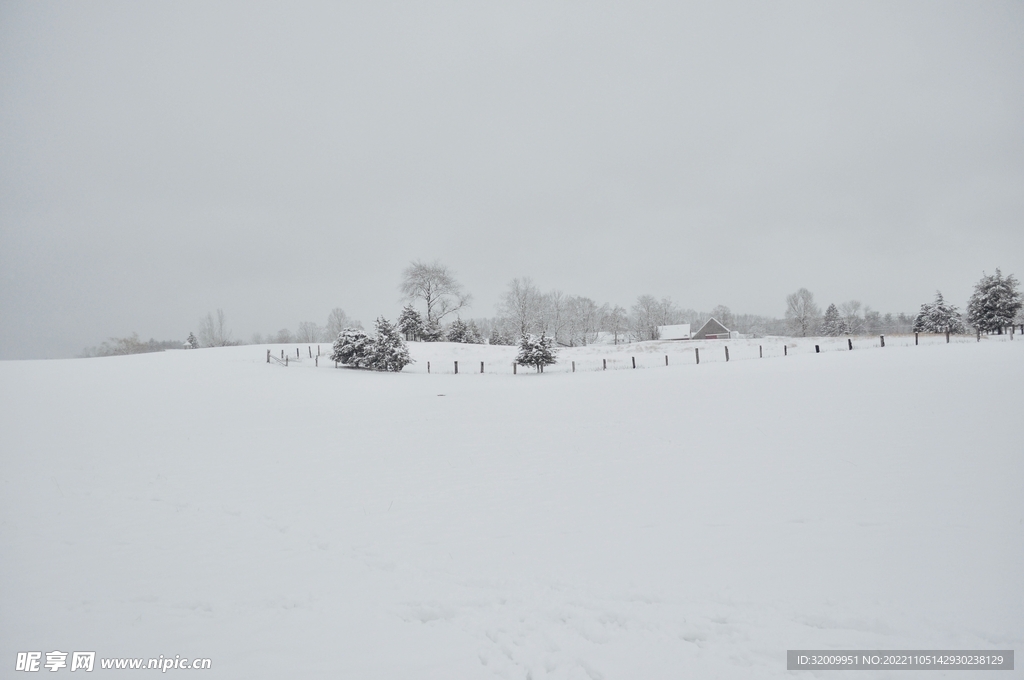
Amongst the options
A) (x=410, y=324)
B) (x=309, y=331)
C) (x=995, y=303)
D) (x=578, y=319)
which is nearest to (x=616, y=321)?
(x=578, y=319)

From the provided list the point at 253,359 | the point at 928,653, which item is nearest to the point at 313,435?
the point at 928,653

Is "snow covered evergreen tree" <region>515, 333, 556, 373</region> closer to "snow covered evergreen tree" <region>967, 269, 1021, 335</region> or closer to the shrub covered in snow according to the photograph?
the shrub covered in snow

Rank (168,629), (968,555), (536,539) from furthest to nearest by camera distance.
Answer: (536,539) → (968,555) → (168,629)

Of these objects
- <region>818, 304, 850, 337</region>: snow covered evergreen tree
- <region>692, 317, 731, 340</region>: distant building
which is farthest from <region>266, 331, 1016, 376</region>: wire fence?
<region>818, 304, 850, 337</region>: snow covered evergreen tree

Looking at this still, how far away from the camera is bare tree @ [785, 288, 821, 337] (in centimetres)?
8394

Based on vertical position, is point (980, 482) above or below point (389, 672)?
above

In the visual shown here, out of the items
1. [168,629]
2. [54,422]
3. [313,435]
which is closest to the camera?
[168,629]

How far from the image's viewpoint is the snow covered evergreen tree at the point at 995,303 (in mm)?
34625

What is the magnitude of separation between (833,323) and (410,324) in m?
71.4

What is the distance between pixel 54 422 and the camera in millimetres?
12859

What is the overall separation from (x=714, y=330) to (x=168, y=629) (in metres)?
70.5

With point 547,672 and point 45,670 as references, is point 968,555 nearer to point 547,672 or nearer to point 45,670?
point 547,672

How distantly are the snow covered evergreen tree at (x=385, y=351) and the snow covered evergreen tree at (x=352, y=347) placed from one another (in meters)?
0.62

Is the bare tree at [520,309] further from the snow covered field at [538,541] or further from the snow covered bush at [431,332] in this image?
the snow covered field at [538,541]
